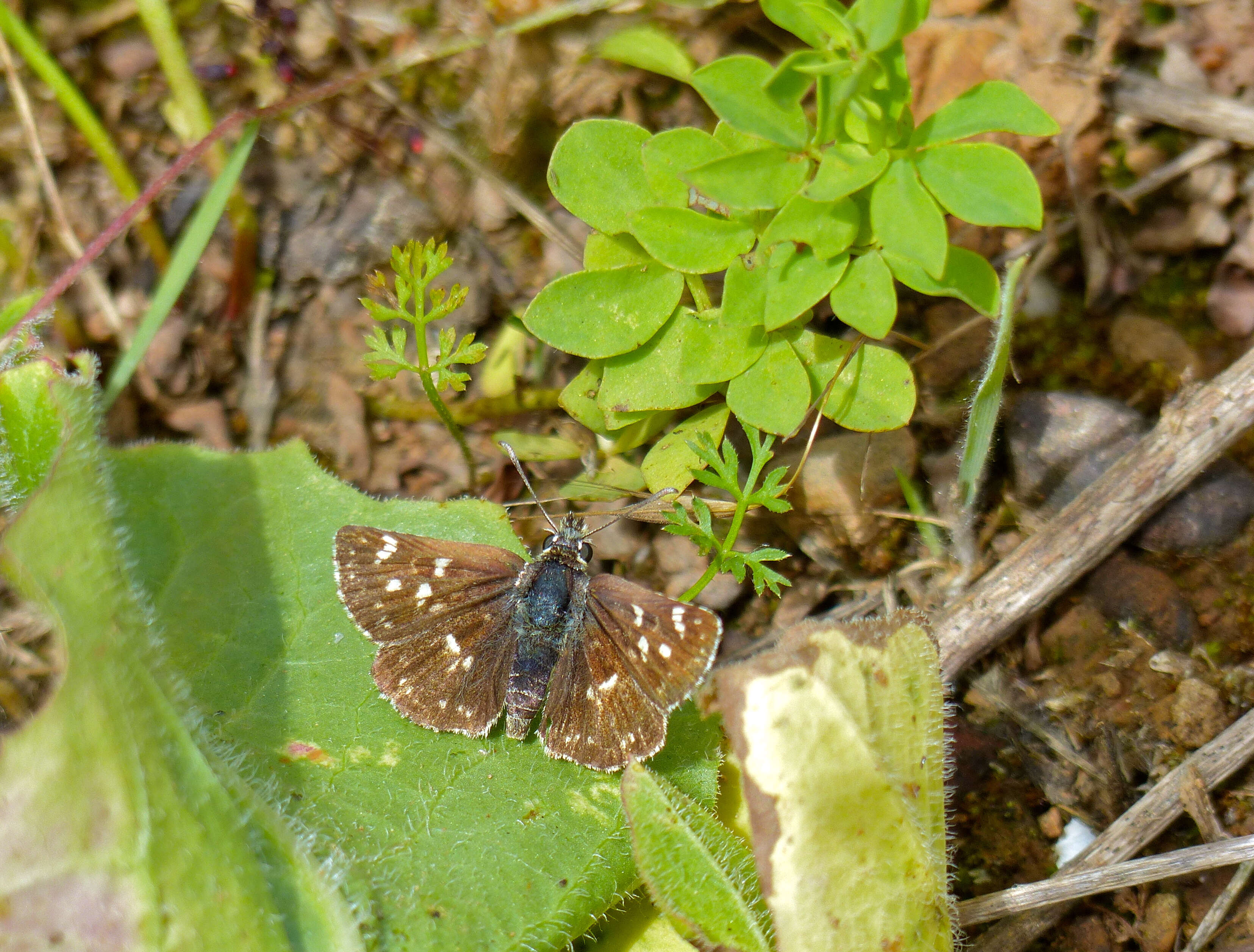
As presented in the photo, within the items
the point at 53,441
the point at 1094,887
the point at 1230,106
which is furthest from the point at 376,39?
the point at 1094,887

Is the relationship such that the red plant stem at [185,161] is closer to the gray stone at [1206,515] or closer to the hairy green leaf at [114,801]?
the hairy green leaf at [114,801]

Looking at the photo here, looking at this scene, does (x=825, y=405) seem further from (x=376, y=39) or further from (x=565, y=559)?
(x=376, y=39)

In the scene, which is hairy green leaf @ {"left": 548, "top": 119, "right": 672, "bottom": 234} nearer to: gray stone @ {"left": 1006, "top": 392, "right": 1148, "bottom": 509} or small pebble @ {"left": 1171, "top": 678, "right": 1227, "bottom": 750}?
gray stone @ {"left": 1006, "top": 392, "right": 1148, "bottom": 509}

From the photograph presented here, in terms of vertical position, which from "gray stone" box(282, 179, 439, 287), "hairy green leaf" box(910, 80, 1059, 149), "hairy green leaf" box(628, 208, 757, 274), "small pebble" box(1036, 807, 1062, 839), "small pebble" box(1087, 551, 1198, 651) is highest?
"hairy green leaf" box(910, 80, 1059, 149)

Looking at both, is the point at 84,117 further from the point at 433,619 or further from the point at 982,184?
the point at 982,184

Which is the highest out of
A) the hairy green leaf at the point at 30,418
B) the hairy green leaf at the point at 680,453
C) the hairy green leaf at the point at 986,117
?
the hairy green leaf at the point at 986,117

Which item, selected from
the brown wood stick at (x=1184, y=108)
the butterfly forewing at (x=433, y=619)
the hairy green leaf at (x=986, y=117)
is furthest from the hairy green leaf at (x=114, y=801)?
the brown wood stick at (x=1184, y=108)

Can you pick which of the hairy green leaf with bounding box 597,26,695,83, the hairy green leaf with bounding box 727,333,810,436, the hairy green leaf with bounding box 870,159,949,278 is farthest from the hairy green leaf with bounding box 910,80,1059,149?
the hairy green leaf with bounding box 597,26,695,83

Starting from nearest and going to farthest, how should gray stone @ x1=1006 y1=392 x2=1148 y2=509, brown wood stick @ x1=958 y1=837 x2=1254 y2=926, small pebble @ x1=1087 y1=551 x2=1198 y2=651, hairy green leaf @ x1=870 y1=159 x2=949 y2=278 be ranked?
hairy green leaf @ x1=870 y1=159 x2=949 y2=278 → brown wood stick @ x1=958 y1=837 x2=1254 y2=926 → small pebble @ x1=1087 y1=551 x2=1198 y2=651 → gray stone @ x1=1006 y1=392 x2=1148 y2=509
